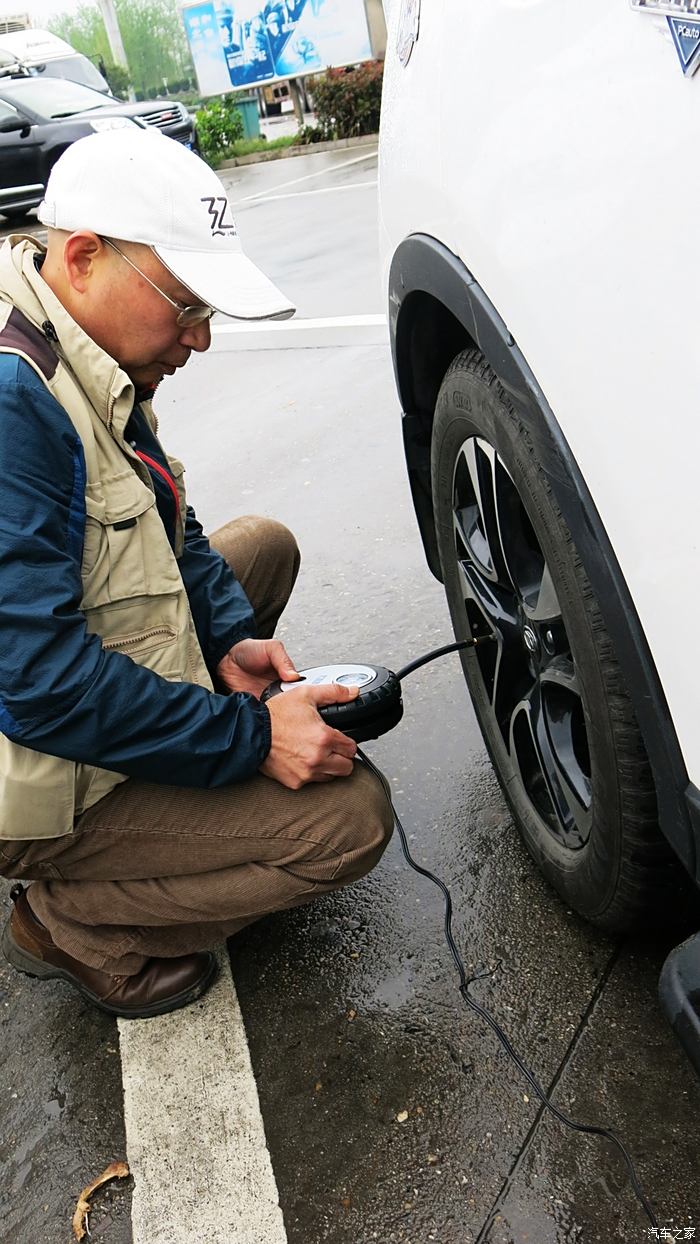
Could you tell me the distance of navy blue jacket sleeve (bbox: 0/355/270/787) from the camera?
5.57 feet

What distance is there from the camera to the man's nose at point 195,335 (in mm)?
1918

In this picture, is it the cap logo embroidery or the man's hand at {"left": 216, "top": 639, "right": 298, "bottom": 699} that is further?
the man's hand at {"left": 216, "top": 639, "right": 298, "bottom": 699}

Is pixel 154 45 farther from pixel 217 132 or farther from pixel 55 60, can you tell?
pixel 55 60

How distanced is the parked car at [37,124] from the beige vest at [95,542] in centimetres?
1444

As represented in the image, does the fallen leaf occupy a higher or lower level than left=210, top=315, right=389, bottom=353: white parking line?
lower

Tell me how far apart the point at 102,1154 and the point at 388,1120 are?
0.49 meters

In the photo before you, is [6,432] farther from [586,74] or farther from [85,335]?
[586,74]

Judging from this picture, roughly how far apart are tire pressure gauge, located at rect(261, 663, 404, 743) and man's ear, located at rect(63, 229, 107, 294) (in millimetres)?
786

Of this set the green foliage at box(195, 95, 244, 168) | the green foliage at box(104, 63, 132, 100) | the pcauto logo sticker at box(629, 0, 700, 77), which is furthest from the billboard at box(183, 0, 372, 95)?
the pcauto logo sticker at box(629, 0, 700, 77)

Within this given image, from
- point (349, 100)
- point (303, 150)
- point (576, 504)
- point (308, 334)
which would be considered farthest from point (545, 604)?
point (303, 150)

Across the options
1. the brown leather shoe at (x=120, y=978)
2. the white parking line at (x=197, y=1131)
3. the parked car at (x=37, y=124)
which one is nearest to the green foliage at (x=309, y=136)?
the parked car at (x=37, y=124)

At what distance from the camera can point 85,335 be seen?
183 centimetres

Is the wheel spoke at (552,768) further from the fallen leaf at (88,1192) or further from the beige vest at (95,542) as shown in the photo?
the fallen leaf at (88,1192)

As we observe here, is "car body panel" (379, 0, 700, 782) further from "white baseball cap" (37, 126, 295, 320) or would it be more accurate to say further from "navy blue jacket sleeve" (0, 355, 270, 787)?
"navy blue jacket sleeve" (0, 355, 270, 787)
